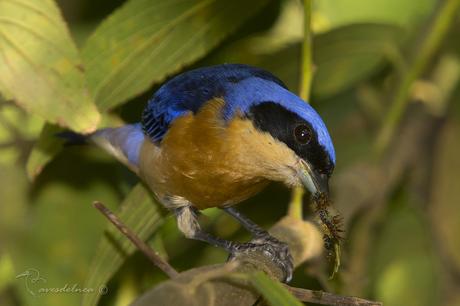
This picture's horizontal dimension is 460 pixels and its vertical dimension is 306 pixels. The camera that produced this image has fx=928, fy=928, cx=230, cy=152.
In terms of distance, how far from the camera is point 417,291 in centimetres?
473

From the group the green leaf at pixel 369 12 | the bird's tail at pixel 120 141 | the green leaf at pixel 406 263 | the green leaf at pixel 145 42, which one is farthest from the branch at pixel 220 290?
the green leaf at pixel 369 12

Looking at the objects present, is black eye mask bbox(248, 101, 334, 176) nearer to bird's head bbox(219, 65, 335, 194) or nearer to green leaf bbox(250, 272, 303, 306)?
bird's head bbox(219, 65, 335, 194)

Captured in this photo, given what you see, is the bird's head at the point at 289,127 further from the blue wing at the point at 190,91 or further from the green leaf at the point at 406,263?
the green leaf at the point at 406,263

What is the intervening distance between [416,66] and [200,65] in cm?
103

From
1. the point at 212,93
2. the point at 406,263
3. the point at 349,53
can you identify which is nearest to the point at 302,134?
the point at 212,93

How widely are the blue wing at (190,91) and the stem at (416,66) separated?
970 mm

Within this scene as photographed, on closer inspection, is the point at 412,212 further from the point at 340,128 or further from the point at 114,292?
the point at 114,292

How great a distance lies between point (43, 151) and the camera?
3.55m

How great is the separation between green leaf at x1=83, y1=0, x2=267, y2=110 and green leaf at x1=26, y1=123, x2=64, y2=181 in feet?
0.74

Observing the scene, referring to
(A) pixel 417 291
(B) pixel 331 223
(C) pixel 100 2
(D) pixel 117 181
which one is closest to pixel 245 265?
(B) pixel 331 223

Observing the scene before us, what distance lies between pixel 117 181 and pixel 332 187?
38.7 inches

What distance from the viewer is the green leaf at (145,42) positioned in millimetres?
3469

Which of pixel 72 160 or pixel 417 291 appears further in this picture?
pixel 417 291

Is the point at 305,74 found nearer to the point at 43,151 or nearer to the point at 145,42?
the point at 145,42
